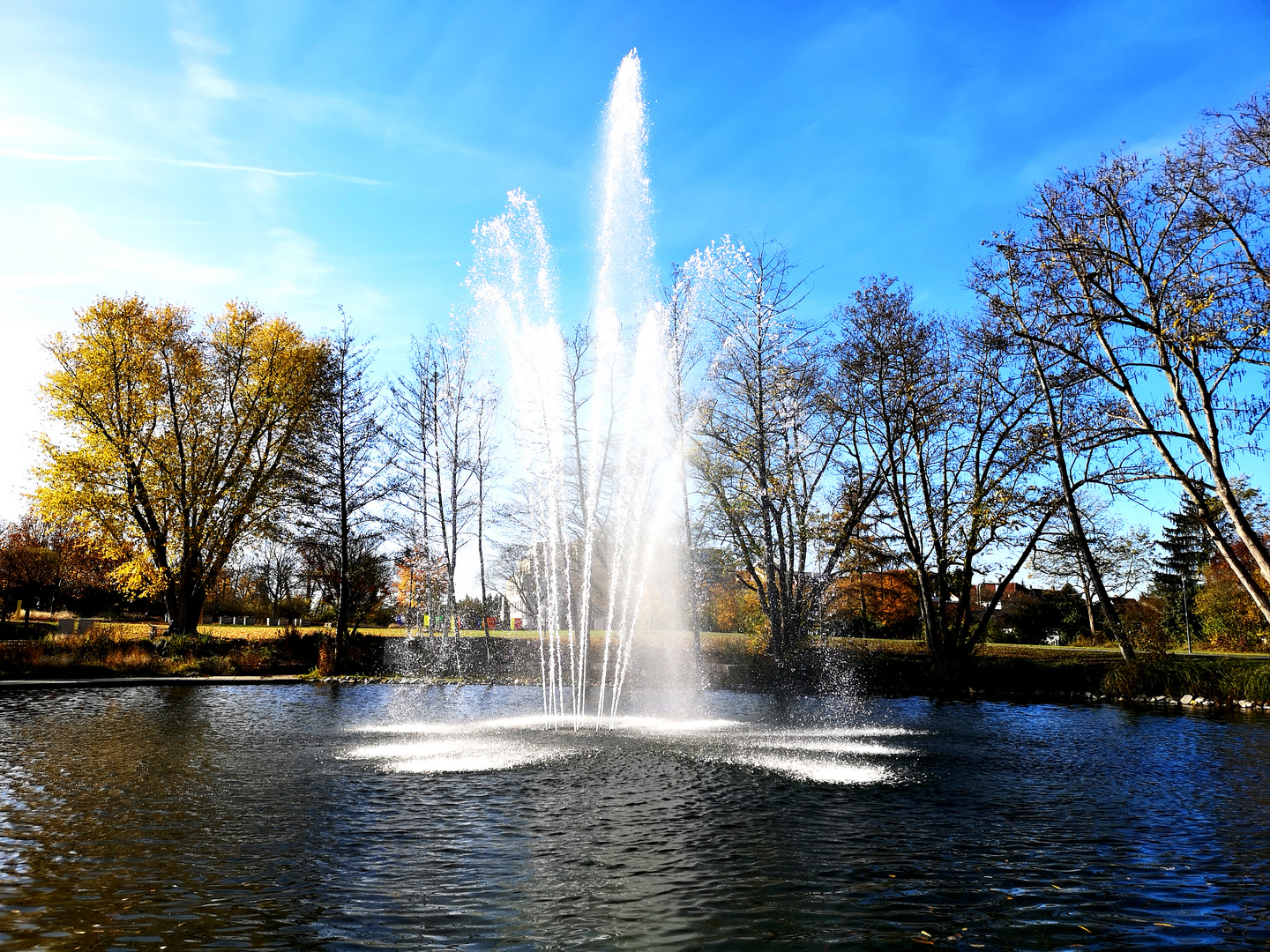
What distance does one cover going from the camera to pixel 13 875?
241 inches

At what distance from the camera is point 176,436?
31.0 meters

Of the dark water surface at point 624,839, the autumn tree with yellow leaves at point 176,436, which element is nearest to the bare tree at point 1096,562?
the dark water surface at point 624,839

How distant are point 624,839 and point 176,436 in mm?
30196

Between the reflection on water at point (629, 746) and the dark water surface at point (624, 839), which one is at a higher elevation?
the dark water surface at point (624, 839)

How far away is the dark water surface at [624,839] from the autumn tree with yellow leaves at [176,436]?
17.4m

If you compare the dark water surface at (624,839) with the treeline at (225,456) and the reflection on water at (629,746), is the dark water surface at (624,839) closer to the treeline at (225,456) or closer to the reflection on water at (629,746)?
the reflection on water at (629,746)

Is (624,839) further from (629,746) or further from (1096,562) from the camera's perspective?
(1096,562)

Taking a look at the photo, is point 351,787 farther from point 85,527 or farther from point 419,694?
point 85,527

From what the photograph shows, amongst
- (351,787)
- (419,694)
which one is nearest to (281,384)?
(419,694)

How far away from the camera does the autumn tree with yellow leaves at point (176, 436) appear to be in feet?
96.8

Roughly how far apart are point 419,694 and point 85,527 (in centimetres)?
1761

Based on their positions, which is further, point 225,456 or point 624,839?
point 225,456

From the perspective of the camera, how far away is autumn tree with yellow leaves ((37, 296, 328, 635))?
2950cm

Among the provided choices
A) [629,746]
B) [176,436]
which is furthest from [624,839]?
[176,436]
